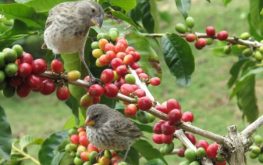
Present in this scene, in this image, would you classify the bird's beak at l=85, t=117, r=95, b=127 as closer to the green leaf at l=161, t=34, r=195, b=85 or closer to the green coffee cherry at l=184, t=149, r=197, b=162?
the green leaf at l=161, t=34, r=195, b=85

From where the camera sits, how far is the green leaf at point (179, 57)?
2.23 m

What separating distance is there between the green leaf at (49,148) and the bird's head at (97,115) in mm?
143

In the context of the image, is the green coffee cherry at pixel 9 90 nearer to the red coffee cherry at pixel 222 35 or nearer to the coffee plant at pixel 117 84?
the coffee plant at pixel 117 84

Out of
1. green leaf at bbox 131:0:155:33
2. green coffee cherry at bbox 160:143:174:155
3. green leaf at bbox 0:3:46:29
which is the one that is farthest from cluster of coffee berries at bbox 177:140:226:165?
green leaf at bbox 131:0:155:33

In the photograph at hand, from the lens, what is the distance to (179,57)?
2.25 m

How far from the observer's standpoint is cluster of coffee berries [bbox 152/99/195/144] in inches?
66.8

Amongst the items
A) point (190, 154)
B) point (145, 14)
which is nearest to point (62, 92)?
point (190, 154)

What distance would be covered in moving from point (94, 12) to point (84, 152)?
569 millimetres

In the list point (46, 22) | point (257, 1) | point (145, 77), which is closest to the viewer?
point (145, 77)

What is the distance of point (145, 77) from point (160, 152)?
0.26 metres

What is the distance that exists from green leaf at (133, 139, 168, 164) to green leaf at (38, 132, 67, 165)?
0.95ft

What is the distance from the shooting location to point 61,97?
5.72ft

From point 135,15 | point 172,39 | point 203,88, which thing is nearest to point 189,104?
point 203,88

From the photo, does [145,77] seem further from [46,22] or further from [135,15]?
[135,15]
